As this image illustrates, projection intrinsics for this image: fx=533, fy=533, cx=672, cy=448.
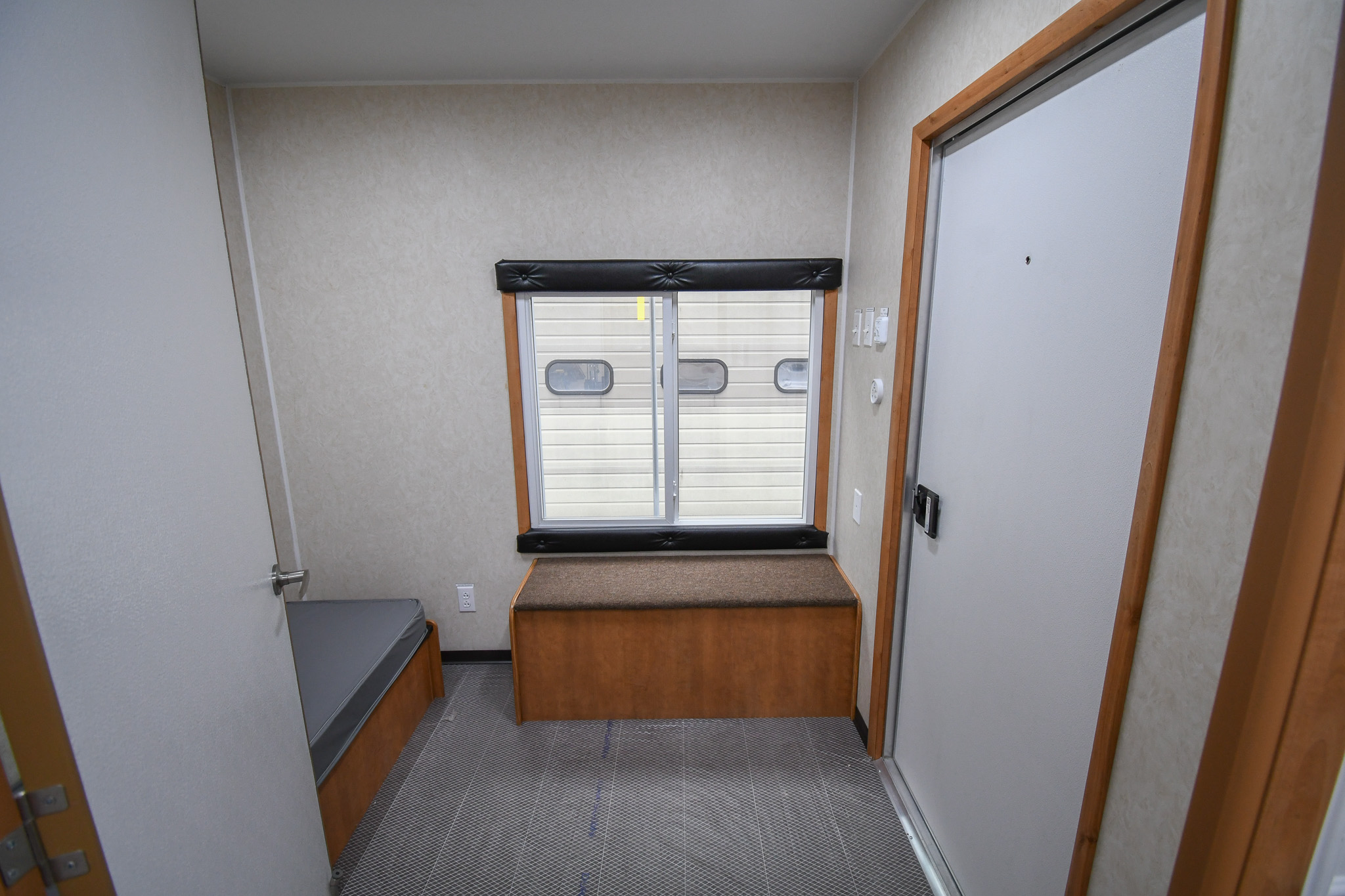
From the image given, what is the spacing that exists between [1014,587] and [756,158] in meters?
1.86

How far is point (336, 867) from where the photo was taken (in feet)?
5.31

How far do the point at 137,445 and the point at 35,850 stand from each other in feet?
1.86

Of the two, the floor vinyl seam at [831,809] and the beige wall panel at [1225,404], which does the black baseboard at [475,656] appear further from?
the beige wall panel at [1225,404]

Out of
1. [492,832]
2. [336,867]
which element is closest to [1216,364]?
[492,832]

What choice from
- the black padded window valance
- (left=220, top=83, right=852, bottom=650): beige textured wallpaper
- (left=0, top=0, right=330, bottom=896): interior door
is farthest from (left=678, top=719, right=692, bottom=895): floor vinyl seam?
the black padded window valance

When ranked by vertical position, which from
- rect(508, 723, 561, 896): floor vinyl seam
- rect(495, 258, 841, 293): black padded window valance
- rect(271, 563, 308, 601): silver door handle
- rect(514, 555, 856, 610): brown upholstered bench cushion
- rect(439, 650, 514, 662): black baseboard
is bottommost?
rect(508, 723, 561, 896): floor vinyl seam

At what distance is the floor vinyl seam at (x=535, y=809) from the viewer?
1.61 m

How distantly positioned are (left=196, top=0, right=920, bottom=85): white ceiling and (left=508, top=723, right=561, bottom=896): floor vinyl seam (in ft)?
8.44

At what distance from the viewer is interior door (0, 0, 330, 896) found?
727mm

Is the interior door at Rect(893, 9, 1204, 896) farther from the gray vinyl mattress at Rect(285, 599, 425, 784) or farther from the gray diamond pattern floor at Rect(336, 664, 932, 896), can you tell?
the gray vinyl mattress at Rect(285, 599, 425, 784)

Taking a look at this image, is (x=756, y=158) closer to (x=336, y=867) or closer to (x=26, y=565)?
(x=26, y=565)

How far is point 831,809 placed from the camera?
5.97 feet

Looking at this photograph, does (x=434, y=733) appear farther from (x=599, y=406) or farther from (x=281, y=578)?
(x=599, y=406)

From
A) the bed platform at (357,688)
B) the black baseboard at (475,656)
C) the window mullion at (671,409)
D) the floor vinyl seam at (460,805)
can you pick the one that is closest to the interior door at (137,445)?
the bed platform at (357,688)
